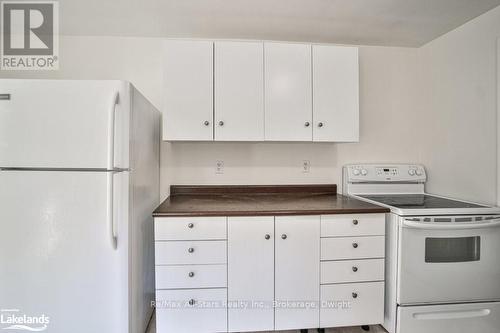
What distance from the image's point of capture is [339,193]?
7.05 feet

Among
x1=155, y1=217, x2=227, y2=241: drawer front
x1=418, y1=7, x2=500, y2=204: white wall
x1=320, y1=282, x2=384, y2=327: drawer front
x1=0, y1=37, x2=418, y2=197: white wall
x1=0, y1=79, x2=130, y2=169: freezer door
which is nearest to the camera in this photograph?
x1=0, y1=79, x2=130, y2=169: freezer door

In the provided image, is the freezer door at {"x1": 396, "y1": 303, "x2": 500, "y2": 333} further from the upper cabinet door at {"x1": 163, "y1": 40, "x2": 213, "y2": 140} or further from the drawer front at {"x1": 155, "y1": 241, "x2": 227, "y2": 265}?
the upper cabinet door at {"x1": 163, "y1": 40, "x2": 213, "y2": 140}

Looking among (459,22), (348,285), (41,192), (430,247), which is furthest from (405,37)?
(41,192)

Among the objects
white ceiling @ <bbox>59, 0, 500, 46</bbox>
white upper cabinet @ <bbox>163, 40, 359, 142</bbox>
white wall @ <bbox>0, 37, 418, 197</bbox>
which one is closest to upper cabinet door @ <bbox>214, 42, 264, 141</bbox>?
white upper cabinet @ <bbox>163, 40, 359, 142</bbox>

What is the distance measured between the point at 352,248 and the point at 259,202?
69cm

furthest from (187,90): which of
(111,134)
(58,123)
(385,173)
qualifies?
(385,173)

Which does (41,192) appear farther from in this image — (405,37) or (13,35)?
(405,37)

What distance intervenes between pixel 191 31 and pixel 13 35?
1400 millimetres

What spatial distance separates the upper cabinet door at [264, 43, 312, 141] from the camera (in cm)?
175

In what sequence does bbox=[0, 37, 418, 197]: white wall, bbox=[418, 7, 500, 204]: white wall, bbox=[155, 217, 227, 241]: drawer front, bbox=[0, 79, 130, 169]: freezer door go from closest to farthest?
bbox=[0, 79, 130, 169]: freezer door
bbox=[155, 217, 227, 241]: drawer front
bbox=[418, 7, 500, 204]: white wall
bbox=[0, 37, 418, 197]: white wall

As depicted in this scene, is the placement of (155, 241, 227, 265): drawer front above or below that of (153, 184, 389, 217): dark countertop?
below

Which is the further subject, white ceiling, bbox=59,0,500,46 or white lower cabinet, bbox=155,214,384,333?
white ceiling, bbox=59,0,500,46

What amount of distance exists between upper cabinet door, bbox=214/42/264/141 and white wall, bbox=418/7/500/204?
1553 mm

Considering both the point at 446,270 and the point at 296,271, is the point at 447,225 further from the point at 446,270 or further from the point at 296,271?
the point at 296,271
